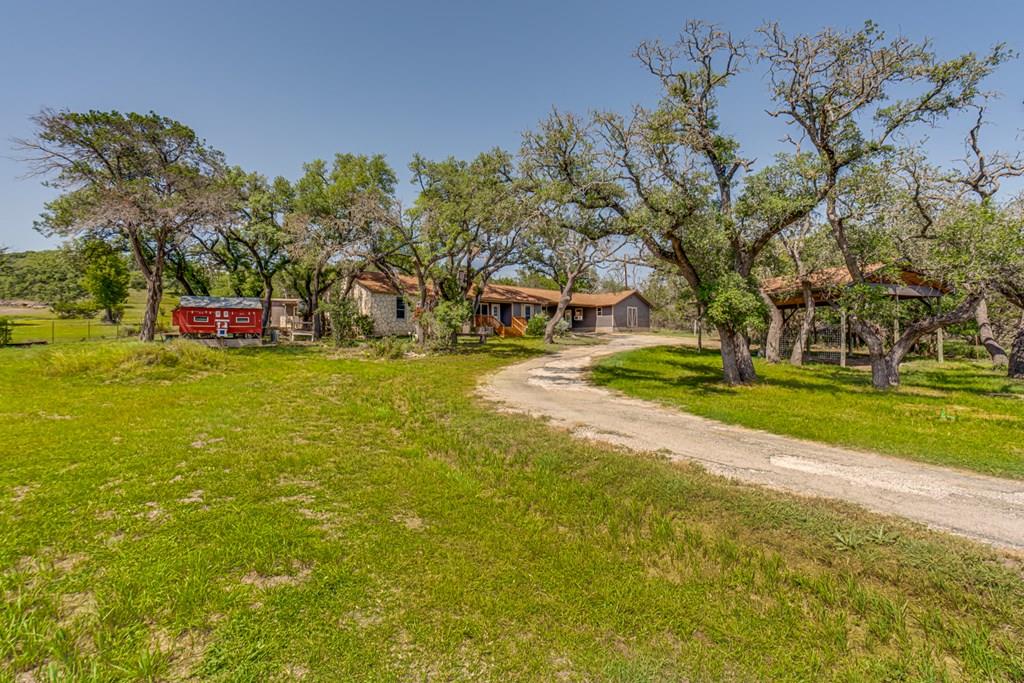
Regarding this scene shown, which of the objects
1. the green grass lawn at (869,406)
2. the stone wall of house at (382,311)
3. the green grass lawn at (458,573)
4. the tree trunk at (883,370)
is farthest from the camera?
the stone wall of house at (382,311)

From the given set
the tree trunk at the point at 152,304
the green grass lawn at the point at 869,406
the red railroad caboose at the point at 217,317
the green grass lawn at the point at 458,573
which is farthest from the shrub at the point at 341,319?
the green grass lawn at the point at 458,573

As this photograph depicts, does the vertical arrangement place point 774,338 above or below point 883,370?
above

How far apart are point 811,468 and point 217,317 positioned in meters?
22.4

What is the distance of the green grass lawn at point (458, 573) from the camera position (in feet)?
7.63

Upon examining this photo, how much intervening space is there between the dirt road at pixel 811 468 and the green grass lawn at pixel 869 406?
0.61 meters

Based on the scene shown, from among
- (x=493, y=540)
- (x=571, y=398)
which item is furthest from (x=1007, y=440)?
(x=493, y=540)

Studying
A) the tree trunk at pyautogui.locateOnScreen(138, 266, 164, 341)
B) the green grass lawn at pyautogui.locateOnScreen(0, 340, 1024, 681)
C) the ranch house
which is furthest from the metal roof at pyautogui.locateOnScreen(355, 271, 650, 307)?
the green grass lawn at pyautogui.locateOnScreen(0, 340, 1024, 681)

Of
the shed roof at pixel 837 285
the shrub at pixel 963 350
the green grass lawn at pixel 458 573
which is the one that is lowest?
the green grass lawn at pixel 458 573

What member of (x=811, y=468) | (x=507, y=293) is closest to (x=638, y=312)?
(x=507, y=293)

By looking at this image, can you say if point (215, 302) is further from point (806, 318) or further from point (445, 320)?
point (806, 318)

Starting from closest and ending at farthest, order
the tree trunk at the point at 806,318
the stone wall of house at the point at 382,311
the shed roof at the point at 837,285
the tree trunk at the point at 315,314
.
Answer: the shed roof at the point at 837,285 → the tree trunk at the point at 806,318 → the tree trunk at the point at 315,314 → the stone wall of house at the point at 382,311

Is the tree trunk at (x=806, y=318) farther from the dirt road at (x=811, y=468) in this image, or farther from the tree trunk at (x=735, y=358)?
the dirt road at (x=811, y=468)

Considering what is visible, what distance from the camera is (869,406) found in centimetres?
888

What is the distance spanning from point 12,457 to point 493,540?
6.34 meters
